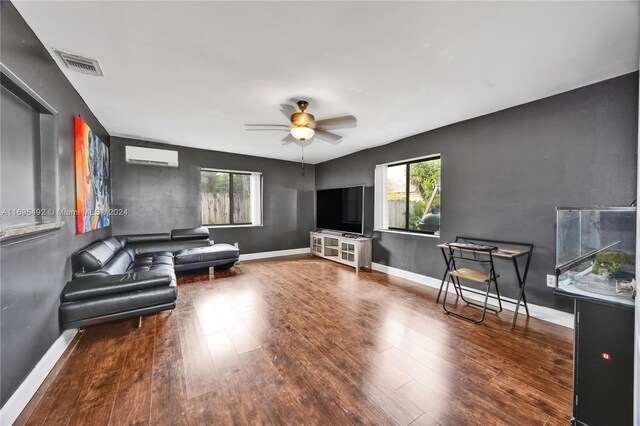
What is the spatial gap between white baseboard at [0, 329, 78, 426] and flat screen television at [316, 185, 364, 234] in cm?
421

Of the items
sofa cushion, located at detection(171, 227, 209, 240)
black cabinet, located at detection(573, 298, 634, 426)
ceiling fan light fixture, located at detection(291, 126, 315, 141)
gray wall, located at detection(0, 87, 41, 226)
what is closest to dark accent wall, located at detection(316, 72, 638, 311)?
black cabinet, located at detection(573, 298, 634, 426)

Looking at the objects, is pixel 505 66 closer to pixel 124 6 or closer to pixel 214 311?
pixel 124 6

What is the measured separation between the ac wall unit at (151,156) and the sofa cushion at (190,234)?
4.31 feet

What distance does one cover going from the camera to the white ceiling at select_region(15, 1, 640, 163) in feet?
5.00

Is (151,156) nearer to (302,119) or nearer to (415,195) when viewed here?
(302,119)

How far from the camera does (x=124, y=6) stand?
4.88 feet

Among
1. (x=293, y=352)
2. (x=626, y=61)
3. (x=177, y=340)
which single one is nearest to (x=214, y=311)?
(x=177, y=340)

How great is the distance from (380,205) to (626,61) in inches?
130

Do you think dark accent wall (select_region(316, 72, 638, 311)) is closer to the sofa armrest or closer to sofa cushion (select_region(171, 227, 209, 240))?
the sofa armrest

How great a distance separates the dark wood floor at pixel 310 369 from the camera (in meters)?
1.48

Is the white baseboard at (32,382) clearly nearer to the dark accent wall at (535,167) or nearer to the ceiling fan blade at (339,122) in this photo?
the ceiling fan blade at (339,122)

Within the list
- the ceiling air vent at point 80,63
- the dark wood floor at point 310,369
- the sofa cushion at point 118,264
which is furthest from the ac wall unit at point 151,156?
the dark wood floor at point 310,369

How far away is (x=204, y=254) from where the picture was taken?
4148mm

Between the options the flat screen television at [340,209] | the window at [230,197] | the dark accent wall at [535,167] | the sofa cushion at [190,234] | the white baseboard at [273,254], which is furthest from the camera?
the white baseboard at [273,254]
